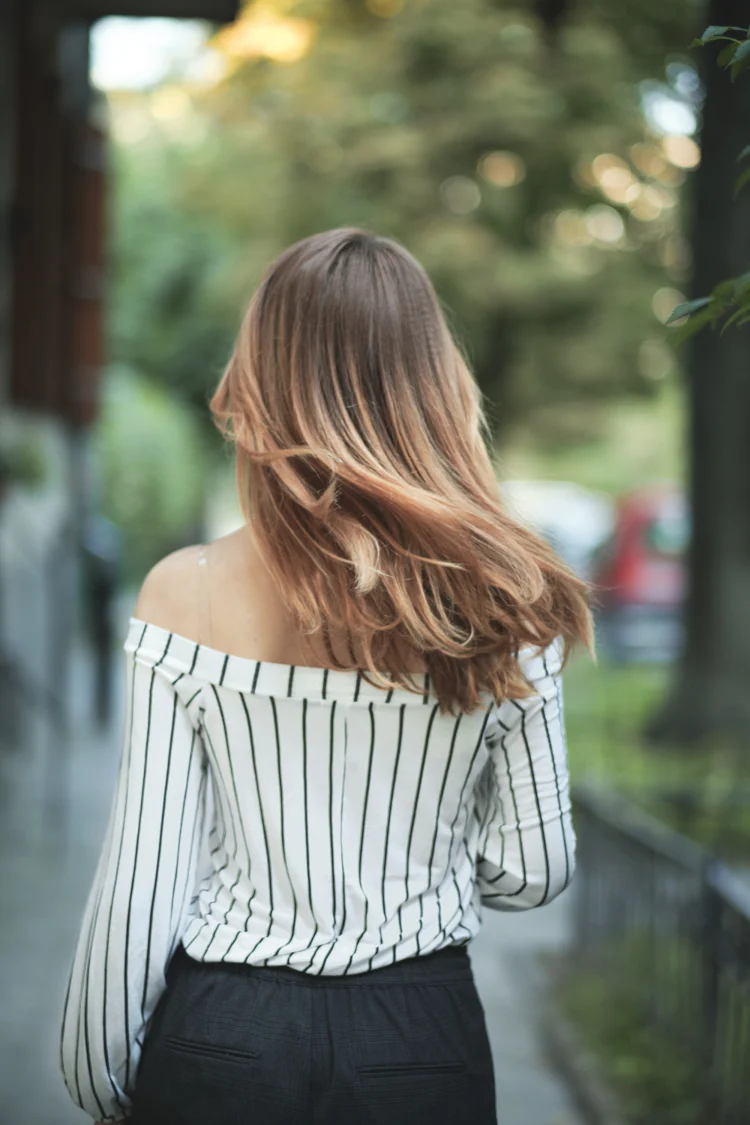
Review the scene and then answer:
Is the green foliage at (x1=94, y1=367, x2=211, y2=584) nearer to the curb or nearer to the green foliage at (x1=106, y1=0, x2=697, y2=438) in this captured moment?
the green foliage at (x1=106, y1=0, x2=697, y2=438)

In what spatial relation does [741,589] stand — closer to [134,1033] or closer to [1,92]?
[1,92]

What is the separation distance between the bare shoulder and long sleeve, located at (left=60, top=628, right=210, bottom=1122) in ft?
0.12

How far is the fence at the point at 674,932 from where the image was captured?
11.1ft

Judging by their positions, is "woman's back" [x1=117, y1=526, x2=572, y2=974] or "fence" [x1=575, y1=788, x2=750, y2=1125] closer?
"woman's back" [x1=117, y1=526, x2=572, y2=974]

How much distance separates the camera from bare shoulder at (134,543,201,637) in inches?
67.4

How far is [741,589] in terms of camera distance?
8539 mm

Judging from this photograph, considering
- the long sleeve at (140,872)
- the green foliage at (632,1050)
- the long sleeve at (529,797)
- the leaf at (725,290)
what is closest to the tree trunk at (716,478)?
the green foliage at (632,1050)

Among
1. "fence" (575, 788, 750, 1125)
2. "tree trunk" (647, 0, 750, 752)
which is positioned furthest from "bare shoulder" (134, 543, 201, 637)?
"tree trunk" (647, 0, 750, 752)

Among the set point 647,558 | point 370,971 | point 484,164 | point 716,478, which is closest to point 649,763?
point 716,478

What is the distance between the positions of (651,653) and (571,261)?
15.7 feet

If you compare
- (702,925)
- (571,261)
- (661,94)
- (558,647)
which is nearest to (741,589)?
(702,925)

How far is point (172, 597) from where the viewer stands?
1.71 metres

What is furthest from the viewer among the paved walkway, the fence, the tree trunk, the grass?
the tree trunk

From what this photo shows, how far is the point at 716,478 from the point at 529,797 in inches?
277
